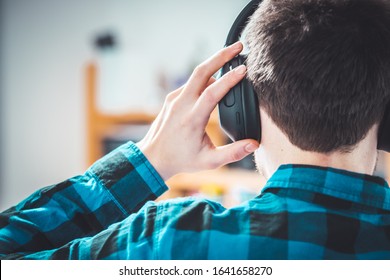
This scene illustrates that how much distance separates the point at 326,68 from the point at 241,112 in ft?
0.45

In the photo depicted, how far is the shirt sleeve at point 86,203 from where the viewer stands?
2.40 ft

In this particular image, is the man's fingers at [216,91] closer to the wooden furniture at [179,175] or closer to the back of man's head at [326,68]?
the back of man's head at [326,68]

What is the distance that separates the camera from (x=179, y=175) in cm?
247

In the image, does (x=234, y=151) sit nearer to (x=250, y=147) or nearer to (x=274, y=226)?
(x=250, y=147)

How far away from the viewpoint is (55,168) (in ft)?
10.7

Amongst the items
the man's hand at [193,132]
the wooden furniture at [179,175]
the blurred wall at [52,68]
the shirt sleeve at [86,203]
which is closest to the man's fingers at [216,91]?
the man's hand at [193,132]

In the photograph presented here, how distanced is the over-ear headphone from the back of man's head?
0.09 ft

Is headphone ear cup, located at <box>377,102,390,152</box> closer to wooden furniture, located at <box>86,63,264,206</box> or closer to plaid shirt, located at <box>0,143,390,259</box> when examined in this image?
plaid shirt, located at <box>0,143,390,259</box>

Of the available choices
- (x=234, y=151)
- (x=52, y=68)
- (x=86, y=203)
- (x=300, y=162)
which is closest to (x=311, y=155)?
(x=300, y=162)

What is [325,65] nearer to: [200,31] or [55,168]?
[200,31]

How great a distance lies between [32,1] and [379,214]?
303 cm

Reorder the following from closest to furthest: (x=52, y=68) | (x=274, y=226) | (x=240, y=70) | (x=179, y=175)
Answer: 1. (x=274, y=226)
2. (x=240, y=70)
3. (x=179, y=175)
4. (x=52, y=68)

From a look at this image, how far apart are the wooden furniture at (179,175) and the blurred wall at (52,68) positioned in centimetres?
50

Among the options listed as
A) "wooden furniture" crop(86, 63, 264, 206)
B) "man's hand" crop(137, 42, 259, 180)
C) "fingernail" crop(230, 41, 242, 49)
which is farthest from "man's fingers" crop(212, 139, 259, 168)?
"wooden furniture" crop(86, 63, 264, 206)
